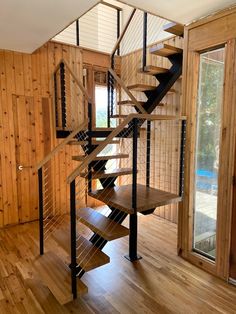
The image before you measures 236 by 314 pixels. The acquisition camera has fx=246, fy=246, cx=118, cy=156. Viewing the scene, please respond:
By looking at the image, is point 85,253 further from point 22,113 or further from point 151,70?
point 22,113

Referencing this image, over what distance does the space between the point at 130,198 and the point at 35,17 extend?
80.3 inches

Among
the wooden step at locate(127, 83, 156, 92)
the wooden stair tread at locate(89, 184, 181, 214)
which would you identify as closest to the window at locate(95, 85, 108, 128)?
the wooden step at locate(127, 83, 156, 92)

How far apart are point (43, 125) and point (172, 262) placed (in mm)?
2771

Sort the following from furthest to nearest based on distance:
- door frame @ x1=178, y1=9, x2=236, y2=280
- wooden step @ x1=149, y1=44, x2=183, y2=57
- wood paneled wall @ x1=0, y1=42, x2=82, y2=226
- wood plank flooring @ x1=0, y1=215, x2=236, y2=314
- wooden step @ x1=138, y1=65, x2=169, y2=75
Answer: wood paneled wall @ x1=0, y1=42, x2=82, y2=226 → wooden step @ x1=138, y1=65, x2=169, y2=75 → wooden step @ x1=149, y1=44, x2=183, y2=57 → door frame @ x1=178, y1=9, x2=236, y2=280 → wood plank flooring @ x1=0, y1=215, x2=236, y2=314

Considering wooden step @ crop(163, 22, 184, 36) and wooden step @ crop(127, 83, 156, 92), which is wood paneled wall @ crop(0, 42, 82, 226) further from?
wooden step @ crop(163, 22, 184, 36)

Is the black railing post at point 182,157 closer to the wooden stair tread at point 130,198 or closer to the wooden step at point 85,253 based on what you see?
the wooden stair tread at point 130,198

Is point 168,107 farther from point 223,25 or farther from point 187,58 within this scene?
point 223,25

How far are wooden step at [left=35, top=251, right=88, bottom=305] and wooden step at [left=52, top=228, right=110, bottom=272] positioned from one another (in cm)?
17

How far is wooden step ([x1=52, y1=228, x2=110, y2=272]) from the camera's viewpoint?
2.11m

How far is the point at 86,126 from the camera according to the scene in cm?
325

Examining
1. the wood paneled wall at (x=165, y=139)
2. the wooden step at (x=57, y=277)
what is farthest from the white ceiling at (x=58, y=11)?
the wooden step at (x=57, y=277)

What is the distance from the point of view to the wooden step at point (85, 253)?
6.93 ft

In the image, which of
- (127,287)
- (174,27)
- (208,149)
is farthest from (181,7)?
(127,287)

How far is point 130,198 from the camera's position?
259 cm
